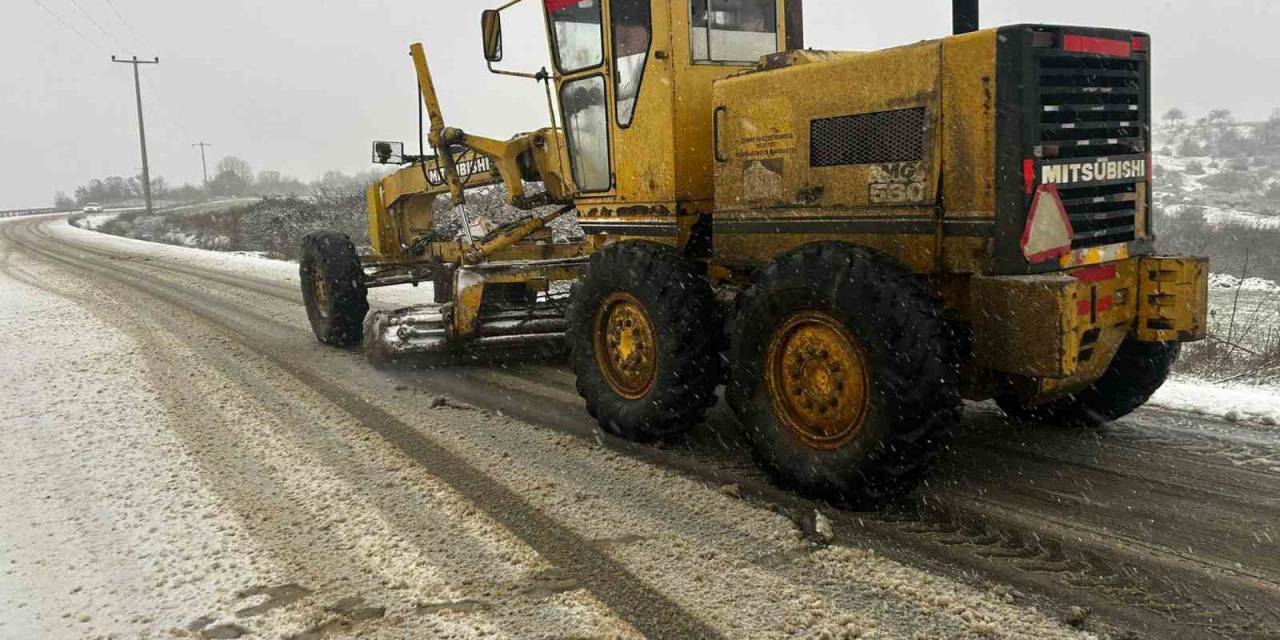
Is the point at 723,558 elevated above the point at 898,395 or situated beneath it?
situated beneath

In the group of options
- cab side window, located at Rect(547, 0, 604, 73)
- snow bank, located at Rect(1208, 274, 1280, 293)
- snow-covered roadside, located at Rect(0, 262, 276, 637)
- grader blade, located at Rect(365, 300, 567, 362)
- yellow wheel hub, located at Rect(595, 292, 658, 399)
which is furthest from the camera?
snow bank, located at Rect(1208, 274, 1280, 293)

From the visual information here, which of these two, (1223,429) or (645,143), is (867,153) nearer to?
(645,143)

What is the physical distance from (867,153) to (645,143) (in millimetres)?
1611

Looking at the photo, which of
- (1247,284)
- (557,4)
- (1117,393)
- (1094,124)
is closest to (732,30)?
(557,4)

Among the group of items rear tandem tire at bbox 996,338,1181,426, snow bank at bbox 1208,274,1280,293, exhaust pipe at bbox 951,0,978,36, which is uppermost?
exhaust pipe at bbox 951,0,978,36

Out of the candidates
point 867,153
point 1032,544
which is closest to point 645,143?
point 867,153

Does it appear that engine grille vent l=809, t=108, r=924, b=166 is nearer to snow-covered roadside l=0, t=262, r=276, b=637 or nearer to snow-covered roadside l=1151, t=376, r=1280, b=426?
Result: snow-covered roadside l=1151, t=376, r=1280, b=426

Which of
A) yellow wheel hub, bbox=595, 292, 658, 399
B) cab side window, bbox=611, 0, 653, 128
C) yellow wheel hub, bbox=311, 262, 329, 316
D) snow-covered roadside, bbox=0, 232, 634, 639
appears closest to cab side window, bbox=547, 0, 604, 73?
cab side window, bbox=611, 0, 653, 128

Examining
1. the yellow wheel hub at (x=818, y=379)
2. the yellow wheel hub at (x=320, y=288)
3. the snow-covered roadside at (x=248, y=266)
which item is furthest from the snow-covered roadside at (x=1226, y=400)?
the snow-covered roadside at (x=248, y=266)

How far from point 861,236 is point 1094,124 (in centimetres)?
113

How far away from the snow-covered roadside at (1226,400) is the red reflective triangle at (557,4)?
4.45 m

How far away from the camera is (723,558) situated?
3.51 m

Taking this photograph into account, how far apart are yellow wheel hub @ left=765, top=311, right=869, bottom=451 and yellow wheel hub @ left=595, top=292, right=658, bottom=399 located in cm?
90

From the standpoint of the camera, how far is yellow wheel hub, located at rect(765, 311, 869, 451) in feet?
12.8
